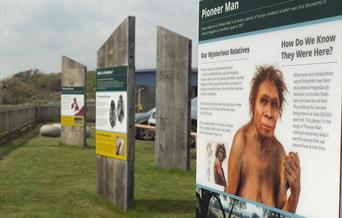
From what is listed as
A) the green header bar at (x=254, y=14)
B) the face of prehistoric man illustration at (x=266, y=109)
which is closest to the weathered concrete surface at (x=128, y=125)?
the green header bar at (x=254, y=14)

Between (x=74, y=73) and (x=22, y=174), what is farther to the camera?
(x=74, y=73)

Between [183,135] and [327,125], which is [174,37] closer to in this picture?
[183,135]

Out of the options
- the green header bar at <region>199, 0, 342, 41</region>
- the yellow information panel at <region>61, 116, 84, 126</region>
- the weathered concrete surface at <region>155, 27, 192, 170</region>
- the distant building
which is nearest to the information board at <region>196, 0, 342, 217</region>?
the green header bar at <region>199, 0, 342, 41</region>

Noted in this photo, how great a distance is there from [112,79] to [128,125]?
86cm

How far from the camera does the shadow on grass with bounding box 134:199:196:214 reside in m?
8.24

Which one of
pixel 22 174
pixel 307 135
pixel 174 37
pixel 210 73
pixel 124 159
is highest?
pixel 174 37

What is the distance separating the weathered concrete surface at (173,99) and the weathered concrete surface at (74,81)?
5663mm

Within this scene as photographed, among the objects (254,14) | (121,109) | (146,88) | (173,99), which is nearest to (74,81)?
(173,99)

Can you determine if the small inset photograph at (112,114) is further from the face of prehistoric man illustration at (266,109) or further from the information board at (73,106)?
the information board at (73,106)

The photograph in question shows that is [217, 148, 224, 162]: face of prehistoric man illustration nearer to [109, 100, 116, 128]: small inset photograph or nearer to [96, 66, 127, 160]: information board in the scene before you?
[96, 66, 127, 160]: information board

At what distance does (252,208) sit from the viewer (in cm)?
422

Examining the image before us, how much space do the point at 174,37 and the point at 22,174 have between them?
14.4 feet

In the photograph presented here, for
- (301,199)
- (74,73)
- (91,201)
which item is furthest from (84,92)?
(301,199)

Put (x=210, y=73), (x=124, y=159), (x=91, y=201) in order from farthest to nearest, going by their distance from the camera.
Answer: (x=91, y=201) < (x=124, y=159) < (x=210, y=73)
